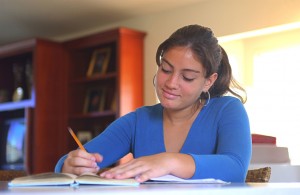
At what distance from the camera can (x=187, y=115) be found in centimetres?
156

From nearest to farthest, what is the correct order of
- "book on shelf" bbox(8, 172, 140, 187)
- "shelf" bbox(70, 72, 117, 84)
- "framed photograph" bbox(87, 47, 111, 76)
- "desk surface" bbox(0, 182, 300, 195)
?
"desk surface" bbox(0, 182, 300, 195), "book on shelf" bbox(8, 172, 140, 187), "shelf" bbox(70, 72, 117, 84), "framed photograph" bbox(87, 47, 111, 76)

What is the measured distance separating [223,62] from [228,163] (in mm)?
487

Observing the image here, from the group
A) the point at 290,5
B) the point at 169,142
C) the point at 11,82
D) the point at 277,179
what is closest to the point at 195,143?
the point at 169,142

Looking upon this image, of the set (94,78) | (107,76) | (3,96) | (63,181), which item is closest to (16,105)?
(3,96)

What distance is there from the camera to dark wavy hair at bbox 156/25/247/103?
1503mm

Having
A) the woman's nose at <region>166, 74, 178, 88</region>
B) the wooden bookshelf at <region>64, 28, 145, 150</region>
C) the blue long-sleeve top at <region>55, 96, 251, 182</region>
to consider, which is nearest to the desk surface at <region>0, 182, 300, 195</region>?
the blue long-sleeve top at <region>55, 96, 251, 182</region>

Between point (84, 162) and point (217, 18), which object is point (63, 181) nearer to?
point (84, 162)

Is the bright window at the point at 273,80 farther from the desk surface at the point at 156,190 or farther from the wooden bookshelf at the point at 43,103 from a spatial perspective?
the desk surface at the point at 156,190

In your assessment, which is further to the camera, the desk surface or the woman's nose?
the woman's nose

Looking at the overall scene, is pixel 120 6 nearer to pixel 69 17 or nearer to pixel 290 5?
pixel 69 17

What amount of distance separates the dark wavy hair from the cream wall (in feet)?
7.41

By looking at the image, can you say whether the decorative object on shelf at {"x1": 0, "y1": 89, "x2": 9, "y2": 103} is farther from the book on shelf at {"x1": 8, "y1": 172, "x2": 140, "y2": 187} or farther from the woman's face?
the book on shelf at {"x1": 8, "y1": 172, "x2": 140, "y2": 187}

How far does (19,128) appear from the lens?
5125 mm

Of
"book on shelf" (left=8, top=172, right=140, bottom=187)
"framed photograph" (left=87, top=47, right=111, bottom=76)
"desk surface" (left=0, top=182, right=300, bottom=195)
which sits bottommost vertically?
"desk surface" (left=0, top=182, right=300, bottom=195)
